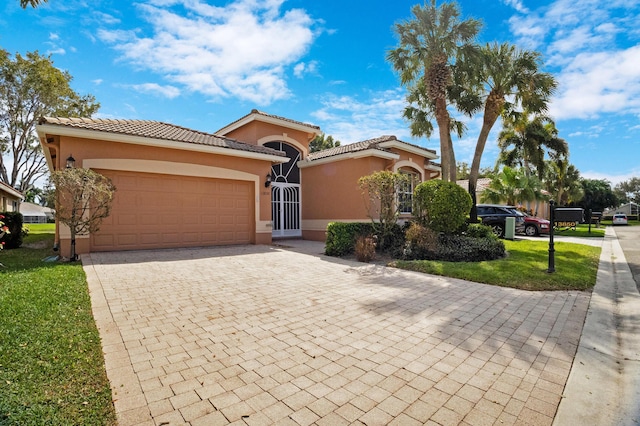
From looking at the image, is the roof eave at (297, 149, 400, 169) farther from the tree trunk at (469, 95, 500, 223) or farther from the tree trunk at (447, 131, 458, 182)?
the tree trunk at (469, 95, 500, 223)

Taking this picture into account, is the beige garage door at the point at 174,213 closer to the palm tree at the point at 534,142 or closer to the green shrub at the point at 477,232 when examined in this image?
the green shrub at the point at 477,232

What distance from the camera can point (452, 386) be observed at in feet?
9.24

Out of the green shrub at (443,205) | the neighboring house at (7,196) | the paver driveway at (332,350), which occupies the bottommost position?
the paver driveway at (332,350)

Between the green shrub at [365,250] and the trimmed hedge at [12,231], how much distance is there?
12.7 meters

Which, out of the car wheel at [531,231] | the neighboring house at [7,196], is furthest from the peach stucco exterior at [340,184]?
the neighboring house at [7,196]

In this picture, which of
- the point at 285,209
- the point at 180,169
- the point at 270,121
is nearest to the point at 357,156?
the point at 285,209

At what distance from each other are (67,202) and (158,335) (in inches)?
292

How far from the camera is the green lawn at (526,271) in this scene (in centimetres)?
674

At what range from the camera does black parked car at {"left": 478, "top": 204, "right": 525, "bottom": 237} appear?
17375mm

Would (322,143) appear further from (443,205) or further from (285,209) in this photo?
(443,205)

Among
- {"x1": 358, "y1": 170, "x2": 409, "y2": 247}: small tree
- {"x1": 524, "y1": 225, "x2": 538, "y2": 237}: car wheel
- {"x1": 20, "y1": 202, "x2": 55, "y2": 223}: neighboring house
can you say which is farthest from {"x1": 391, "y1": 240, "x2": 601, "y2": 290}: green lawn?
{"x1": 20, "y1": 202, "x2": 55, "y2": 223}: neighboring house

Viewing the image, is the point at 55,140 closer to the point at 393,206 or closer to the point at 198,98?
the point at 198,98

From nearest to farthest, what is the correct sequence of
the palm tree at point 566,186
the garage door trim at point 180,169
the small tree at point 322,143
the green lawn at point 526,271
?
the green lawn at point 526,271, the garage door trim at point 180,169, the small tree at point 322,143, the palm tree at point 566,186

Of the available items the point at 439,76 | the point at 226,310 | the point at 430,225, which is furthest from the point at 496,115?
the point at 226,310
